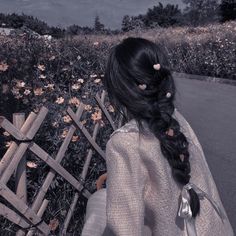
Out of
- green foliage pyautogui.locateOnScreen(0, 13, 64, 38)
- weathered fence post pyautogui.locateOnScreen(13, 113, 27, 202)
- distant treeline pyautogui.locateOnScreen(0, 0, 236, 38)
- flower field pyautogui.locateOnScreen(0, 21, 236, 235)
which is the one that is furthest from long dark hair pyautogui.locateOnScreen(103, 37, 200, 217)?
distant treeline pyautogui.locateOnScreen(0, 0, 236, 38)

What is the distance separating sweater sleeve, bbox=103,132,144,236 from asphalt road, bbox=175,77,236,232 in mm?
594

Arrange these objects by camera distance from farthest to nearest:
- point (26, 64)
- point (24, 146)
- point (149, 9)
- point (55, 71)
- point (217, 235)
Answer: point (149, 9) → point (55, 71) → point (26, 64) → point (24, 146) → point (217, 235)

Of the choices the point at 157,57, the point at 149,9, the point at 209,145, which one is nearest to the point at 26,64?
the point at 209,145

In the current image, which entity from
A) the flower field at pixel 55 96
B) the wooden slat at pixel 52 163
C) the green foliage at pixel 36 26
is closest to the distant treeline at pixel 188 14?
the green foliage at pixel 36 26

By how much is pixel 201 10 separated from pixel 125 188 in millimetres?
48234

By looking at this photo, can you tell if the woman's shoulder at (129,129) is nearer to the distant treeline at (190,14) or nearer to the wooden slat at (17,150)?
the wooden slat at (17,150)

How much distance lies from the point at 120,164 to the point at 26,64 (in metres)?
3.49

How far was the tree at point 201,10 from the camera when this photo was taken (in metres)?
46.8

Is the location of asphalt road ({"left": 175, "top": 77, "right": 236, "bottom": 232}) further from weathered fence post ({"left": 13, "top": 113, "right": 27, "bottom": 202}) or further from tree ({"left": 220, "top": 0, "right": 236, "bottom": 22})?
tree ({"left": 220, "top": 0, "right": 236, "bottom": 22})

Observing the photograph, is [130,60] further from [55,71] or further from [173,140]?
[55,71]

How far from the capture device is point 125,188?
74.2 inches

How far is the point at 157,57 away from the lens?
202 centimetres

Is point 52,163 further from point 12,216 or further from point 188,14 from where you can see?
point 188,14

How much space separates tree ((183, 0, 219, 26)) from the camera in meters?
46.8
